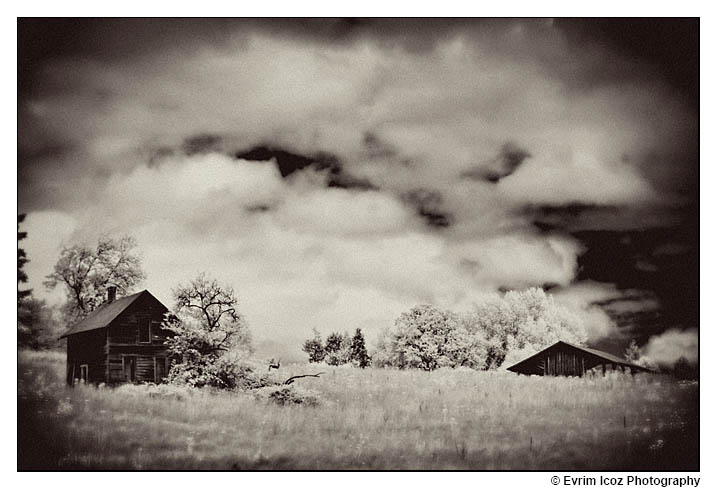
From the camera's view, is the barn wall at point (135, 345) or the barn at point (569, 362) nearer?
the barn wall at point (135, 345)

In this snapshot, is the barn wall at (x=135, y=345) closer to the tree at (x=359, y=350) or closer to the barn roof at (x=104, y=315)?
the barn roof at (x=104, y=315)

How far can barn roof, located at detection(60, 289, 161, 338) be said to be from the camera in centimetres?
1253

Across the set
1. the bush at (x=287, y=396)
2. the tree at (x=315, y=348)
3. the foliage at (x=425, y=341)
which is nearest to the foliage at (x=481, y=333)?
the foliage at (x=425, y=341)

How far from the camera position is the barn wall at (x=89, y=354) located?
40.6 feet

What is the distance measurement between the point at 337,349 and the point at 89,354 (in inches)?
163

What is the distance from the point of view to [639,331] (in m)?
12.6

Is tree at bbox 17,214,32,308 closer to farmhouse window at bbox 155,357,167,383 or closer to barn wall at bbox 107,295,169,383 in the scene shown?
barn wall at bbox 107,295,169,383

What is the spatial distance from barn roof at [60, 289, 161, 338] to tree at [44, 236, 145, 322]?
0.34ft

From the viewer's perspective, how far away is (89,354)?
491 inches

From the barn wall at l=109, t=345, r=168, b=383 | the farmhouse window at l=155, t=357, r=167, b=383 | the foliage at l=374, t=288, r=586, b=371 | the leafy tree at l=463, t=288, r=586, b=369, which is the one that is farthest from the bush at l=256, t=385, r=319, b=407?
the leafy tree at l=463, t=288, r=586, b=369

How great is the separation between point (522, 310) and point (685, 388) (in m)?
2.95

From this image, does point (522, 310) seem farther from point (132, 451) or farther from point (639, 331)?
point (132, 451)

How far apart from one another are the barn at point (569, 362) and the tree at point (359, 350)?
2503 millimetres
